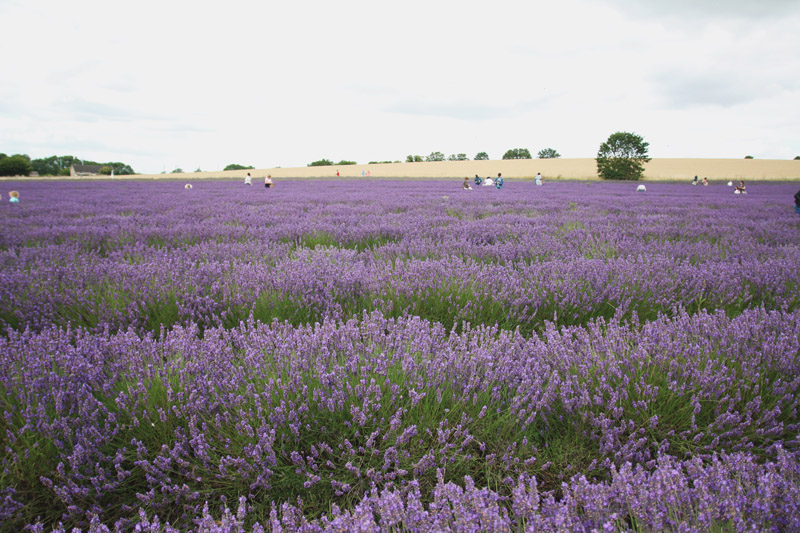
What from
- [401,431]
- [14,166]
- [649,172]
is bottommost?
[401,431]

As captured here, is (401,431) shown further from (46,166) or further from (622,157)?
(46,166)

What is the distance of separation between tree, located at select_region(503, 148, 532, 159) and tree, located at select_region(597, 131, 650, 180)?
47188mm

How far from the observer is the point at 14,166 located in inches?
2322

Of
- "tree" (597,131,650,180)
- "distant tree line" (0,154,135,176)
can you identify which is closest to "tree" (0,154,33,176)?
"distant tree line" (0,154,135,176)

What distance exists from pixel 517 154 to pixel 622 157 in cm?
5009

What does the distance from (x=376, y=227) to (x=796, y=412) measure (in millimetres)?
4255

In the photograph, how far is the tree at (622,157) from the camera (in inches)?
1489

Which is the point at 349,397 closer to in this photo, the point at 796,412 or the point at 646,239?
the point at 796,412

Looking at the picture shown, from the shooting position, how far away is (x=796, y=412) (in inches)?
57.1

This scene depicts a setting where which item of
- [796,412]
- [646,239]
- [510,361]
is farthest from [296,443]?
[646,239]

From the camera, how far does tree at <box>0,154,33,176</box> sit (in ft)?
190

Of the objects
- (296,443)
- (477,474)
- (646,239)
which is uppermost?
(646,239)

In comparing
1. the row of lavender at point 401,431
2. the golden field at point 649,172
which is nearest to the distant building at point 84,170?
the golden field at point 649,172

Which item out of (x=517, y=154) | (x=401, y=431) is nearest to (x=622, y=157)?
(x=401, y=431)
